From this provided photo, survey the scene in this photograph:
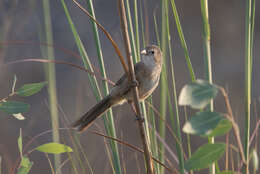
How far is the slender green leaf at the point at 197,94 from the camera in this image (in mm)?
581

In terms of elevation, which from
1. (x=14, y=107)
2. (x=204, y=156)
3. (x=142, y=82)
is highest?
(x=142, y=82)

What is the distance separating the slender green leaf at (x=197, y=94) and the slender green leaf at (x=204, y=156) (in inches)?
3.9

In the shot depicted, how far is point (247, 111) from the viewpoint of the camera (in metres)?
0.94

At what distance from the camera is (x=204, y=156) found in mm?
645

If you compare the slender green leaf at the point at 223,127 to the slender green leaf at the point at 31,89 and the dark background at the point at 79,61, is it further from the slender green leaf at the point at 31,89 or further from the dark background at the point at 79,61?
the dark background at the point at 79,61

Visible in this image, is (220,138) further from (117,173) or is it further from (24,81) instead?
(117,173)

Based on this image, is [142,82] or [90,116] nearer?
[90,116]

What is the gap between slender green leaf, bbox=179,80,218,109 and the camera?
0.58m

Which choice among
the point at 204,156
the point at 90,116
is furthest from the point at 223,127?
the point at 90,116

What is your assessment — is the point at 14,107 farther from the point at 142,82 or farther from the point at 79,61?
the point at 79,61

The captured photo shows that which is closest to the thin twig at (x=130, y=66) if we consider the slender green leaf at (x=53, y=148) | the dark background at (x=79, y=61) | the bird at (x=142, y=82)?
the slender green leaf at (x=53, y=148)

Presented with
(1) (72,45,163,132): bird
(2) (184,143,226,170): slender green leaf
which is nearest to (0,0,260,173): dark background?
(1) (72,45,163,132): bird

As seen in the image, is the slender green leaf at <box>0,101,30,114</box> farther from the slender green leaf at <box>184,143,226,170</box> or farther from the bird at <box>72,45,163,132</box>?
the bird at <box>72,45,163,132</box>

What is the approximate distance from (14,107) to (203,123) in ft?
1.64
